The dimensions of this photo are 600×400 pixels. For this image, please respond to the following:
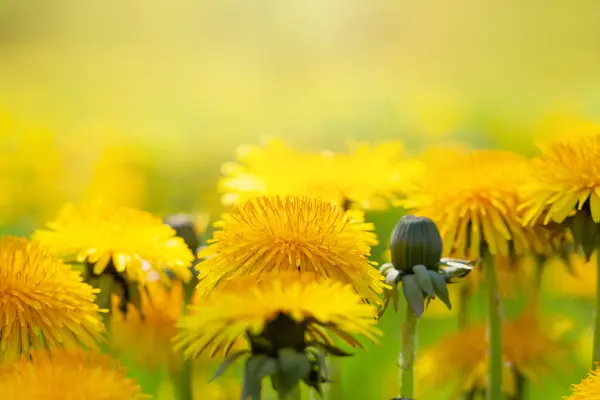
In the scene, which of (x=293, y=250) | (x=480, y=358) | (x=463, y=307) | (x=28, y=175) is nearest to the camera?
(x=293, y=250)

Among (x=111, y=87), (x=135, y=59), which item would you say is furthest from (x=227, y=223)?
(x=135, y=59)

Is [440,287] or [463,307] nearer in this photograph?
[440,287]

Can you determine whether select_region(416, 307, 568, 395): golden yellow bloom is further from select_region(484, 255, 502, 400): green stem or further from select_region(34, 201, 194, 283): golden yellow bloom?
select_region(34, 201, 194, 283): golden yellow bloom

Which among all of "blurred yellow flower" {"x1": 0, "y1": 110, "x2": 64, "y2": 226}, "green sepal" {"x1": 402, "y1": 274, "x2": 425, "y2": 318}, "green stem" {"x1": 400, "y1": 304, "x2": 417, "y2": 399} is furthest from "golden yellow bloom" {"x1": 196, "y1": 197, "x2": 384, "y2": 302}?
"blurred yellow flower" {"x1": 0, "y1": 110, "x2": 64, "y2": 226}

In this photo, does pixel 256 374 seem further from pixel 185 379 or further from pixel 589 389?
pixel 185 379

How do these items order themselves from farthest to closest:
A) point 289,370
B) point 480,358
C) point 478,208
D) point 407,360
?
point 480,358 → point 478,208 → point 407,360 → point 289,370

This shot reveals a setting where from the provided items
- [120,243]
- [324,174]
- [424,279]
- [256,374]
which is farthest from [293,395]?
[324,174]

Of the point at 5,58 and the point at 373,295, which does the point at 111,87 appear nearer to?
the point at 5,58

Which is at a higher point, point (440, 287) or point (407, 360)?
point (440, 287)
